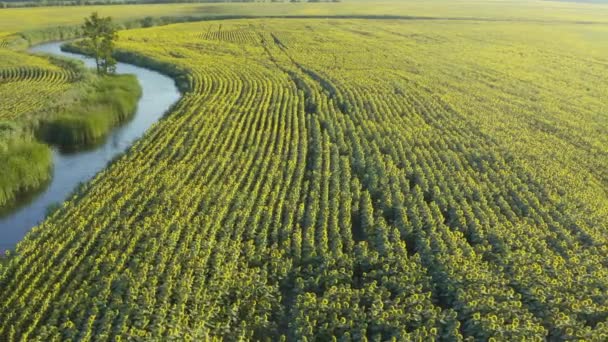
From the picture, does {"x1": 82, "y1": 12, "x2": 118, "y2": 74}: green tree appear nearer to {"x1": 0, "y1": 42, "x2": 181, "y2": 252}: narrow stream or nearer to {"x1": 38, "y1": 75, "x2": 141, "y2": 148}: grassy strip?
{"x1": 0, "y1": 42, "x2": 181, "y2": 252}: narrow stream

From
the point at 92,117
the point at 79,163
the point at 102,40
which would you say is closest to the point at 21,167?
the point at 79,163

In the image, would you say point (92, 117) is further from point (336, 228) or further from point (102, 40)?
point (336, 228)

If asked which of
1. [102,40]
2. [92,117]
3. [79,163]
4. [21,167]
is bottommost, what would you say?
[79,163]

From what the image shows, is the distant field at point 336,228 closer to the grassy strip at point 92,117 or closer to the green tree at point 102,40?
the grassy strip at point 92,117

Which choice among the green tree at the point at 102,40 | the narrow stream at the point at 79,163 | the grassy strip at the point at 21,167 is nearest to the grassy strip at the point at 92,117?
the narrow stream at the point at 79,163

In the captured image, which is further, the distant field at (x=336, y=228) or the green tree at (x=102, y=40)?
the green tree at (x=102, y=40)

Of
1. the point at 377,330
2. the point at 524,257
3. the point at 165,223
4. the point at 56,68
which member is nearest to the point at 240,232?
the point at 165,223

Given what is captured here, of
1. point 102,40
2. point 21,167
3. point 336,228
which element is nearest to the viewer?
point 336,228

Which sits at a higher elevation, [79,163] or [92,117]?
[92,117]
